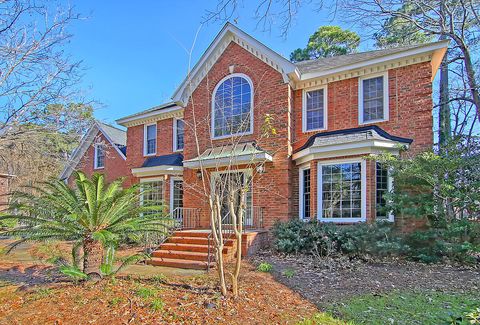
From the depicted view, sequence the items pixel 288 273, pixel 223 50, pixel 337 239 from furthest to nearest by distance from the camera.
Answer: pixel 223 50
pixel 337 239
pixel 288 273

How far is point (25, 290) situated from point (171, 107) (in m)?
11.0

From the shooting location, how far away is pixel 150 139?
681 inches

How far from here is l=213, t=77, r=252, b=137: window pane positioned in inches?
516

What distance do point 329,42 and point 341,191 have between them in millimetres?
20641

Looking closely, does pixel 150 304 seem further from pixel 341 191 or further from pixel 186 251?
pixel 341 191

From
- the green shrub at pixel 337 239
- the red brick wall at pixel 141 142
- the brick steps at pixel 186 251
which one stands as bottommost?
the brick steps at pixel 186 251

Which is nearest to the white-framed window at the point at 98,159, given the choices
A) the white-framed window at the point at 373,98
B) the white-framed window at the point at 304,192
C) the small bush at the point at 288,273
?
the white-framed window at the point at 304,192

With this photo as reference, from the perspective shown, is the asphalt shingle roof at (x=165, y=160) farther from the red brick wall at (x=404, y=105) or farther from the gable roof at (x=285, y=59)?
the red brick wall at (x=404, y=105)

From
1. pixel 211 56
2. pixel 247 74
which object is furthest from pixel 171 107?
pixel 247 74

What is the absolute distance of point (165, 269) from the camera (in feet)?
28.6

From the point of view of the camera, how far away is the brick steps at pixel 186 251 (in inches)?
356

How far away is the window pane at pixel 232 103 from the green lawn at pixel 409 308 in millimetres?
8351

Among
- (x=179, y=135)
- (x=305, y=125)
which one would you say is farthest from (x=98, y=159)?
(x=305, y=125)

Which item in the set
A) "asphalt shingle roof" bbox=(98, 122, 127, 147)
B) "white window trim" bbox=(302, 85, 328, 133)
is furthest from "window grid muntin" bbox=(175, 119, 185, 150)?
"white window trim" bbox=(302, 85, 328, 133)
